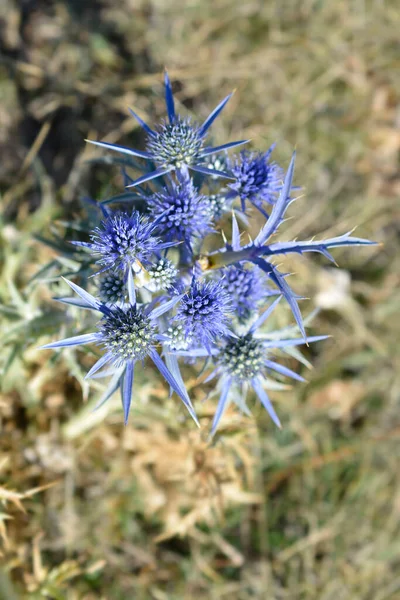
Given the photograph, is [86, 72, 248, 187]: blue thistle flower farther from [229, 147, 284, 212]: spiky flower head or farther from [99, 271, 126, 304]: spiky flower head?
[99, 271, 126, 304]: spiky flower head

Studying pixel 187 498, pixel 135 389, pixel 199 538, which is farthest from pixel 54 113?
pixel 199 538

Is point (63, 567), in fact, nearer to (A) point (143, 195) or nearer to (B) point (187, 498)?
(B) point (187, 498)

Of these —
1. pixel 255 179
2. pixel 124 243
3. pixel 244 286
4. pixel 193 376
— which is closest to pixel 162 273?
pixel 124 243

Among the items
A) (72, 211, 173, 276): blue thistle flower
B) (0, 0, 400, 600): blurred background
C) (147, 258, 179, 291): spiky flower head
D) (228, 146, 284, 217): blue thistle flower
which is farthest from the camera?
(0, 0, 400, 600): blurred background

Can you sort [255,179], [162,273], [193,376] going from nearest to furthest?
[162,273]
[255,179]
[193,376]

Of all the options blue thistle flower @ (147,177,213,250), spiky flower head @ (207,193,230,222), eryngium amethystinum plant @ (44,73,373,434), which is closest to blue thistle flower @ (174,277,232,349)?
eryngium amethystinum plant @ (44,73,373,434)

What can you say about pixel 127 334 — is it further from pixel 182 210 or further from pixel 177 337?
pixel 182 210
